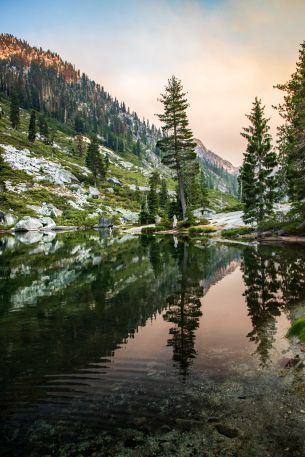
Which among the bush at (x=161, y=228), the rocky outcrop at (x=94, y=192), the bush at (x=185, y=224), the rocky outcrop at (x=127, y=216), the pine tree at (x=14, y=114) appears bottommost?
the bush at (x=161, y=228)

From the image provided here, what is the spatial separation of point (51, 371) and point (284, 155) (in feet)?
124

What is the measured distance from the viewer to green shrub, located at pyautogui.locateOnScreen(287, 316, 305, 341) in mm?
9625

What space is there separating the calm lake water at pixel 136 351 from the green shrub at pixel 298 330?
11.8 inches

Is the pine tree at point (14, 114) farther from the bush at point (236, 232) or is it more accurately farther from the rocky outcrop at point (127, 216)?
the bush at point (236, 232)

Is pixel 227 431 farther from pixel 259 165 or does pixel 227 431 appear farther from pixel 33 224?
pixel 33 224

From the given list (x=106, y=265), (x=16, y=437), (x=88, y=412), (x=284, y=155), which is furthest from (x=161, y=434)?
(x=284, y=155)

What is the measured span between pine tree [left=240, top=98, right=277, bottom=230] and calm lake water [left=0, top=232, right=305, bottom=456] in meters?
25.0

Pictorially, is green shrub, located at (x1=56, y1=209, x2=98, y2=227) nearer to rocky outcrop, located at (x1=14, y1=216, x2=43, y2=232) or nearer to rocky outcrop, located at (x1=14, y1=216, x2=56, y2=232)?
rocky outcrop, located at (x1=14, y1=216, x2=56, y2=232)

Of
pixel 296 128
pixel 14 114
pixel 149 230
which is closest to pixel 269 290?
pixel 296 128

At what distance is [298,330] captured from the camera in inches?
392

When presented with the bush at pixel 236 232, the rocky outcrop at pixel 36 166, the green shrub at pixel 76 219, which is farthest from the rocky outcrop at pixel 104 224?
the bush at pixel 236 232

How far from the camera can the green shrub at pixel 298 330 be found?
31.6 feet

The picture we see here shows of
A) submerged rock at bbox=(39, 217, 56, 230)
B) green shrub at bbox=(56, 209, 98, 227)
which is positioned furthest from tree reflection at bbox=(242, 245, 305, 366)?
green shrub at bbox=(56, 209, 98, 227)

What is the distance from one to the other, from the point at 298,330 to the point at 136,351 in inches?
199
